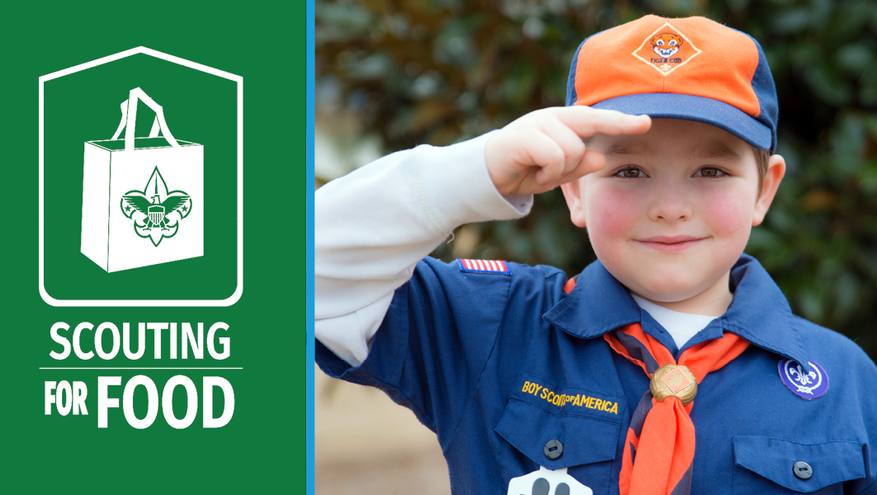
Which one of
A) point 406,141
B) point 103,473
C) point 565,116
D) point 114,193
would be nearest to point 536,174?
point 565,116

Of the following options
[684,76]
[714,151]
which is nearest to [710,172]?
[714,151]

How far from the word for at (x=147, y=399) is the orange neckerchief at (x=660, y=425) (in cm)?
54

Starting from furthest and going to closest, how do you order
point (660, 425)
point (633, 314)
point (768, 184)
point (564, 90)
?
point (564, 90), point (768, 184), point (633, 314), point (660, 425)

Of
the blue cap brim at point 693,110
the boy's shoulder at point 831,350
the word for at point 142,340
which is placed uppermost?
the blue cap brim at point 693,110

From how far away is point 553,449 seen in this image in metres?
1.16

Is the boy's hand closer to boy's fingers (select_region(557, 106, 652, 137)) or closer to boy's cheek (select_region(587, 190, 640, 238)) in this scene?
boy's fingers (select_region(557, 106, 652, 137))

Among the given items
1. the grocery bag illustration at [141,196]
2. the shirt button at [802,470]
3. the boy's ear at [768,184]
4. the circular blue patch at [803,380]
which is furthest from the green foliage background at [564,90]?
the grocery bag illustration at [141,196]

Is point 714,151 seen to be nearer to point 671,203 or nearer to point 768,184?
point 671,203

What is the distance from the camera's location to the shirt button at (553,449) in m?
1.15

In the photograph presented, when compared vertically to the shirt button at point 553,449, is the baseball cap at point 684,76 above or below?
above

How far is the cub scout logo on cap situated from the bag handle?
657 millimetres

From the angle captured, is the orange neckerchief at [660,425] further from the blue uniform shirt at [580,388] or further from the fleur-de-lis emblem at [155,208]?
the fleur-de-lis emblem at [155,208]

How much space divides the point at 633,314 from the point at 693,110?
30 cm

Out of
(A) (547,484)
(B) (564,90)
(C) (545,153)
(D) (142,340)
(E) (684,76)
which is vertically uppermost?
(B) (564,90)
